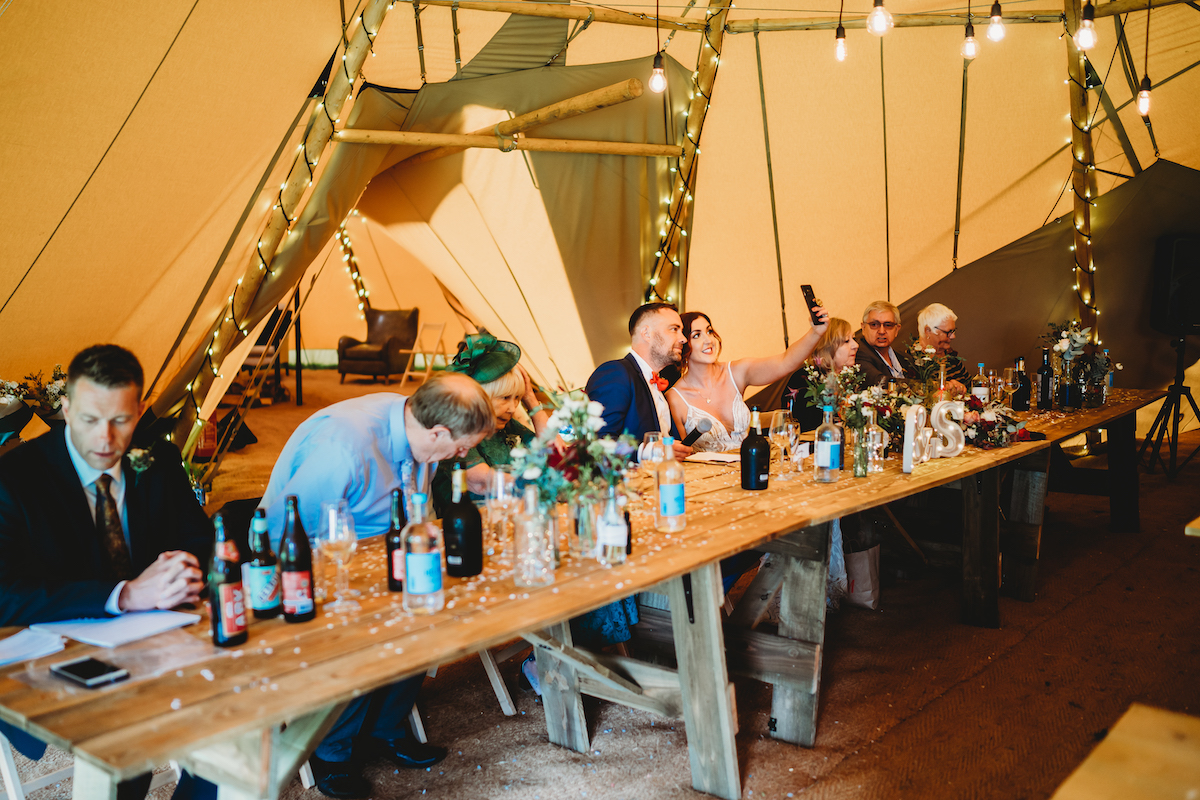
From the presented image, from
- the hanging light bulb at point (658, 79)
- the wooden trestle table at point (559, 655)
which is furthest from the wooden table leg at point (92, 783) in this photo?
the hanging light bulb at point (658, 79)

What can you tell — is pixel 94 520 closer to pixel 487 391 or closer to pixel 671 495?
pixel 487 391

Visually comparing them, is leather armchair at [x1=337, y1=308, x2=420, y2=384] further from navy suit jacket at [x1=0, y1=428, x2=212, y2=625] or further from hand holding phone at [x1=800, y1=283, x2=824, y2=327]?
navy suit jacket at [x1=0, y1=428, x2=212, y2=625]

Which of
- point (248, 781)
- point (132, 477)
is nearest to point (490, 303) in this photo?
point (132, 477)

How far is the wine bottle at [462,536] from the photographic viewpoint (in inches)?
68.4

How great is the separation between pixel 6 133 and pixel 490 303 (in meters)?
3.13

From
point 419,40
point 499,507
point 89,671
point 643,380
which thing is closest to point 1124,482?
point 643,380

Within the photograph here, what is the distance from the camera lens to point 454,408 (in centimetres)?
203

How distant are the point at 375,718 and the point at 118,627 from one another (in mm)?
1064

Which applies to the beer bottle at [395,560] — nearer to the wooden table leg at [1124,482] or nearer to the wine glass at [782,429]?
the wine glass at [782,429]

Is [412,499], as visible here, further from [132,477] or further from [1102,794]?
[1102,794]

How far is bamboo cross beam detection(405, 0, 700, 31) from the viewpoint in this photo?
14.8 feet

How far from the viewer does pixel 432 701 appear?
109 inches

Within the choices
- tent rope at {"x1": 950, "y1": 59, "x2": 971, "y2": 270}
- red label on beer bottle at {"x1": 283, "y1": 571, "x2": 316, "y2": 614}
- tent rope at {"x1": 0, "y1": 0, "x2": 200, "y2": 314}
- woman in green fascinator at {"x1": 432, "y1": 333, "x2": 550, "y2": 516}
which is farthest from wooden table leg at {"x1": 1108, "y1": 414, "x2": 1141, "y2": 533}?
tent rope at {"x1": 0, "y1": 0, "x2": 200, "y2": 314}

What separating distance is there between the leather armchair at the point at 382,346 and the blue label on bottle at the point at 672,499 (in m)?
9.06
